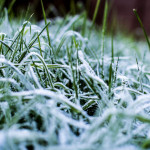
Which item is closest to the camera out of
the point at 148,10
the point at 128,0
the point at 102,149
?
the point at 102,149

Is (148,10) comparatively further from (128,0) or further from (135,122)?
(135,122)

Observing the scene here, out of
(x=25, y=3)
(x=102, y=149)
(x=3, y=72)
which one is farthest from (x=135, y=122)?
(x=25, y=3)

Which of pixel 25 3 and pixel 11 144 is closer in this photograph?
pixel 11 144

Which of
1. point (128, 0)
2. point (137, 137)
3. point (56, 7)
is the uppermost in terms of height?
point (128, 0)

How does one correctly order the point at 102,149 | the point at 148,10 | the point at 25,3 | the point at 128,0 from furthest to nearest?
the point at 148,10 < the point at 128,0 < the point at 25,3 < the point at 102,149

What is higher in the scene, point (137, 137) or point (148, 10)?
point (148, 10)

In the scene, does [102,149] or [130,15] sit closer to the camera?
[102,149]

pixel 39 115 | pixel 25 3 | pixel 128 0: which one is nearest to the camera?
pixel 39 115

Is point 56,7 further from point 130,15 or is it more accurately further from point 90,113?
point 90,113

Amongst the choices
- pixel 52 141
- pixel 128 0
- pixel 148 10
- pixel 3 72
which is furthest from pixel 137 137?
pixel 148 10
